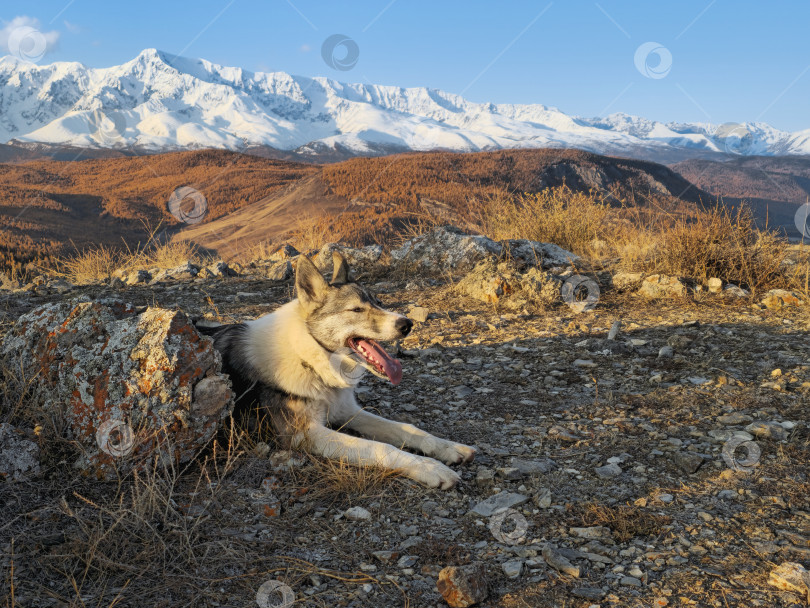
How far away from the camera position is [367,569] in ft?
7.66

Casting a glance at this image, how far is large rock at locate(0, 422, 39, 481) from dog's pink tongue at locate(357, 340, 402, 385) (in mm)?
1944

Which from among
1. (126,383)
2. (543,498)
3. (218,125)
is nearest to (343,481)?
(543,498)

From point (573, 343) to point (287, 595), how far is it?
424cm

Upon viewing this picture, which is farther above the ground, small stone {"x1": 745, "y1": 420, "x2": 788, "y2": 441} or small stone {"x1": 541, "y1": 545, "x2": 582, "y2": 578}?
small stone {"x1": 745, "y1": 420, "x2": 788, "y2": 441}

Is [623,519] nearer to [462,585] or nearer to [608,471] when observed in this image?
[608,471]

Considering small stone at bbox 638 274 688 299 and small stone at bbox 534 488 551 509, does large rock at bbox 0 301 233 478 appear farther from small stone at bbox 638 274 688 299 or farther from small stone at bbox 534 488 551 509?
small stone at bbox 638 274 688 299

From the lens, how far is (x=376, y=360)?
11.8ft

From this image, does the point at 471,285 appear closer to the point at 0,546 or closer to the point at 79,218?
the point at 0,546

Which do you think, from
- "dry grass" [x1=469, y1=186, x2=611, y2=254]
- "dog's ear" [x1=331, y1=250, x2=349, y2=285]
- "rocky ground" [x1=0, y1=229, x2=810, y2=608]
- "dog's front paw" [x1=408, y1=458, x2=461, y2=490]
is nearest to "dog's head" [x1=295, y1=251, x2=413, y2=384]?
"dog's ear" [x1=331, y1=250, x2=349, y2=285]

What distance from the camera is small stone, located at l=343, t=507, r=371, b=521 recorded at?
274cm

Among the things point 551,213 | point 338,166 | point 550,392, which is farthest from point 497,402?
point 338,166

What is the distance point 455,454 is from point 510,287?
13.9 feet

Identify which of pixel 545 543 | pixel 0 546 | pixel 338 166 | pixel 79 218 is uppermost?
pixel 338 166

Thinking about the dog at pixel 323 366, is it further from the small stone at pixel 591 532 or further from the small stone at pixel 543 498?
the small stone at pixel 591 532
